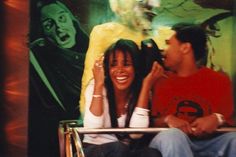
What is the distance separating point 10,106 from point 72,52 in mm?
630

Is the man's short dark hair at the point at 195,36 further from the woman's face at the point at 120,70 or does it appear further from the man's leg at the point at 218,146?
the man's leg at the point at 218,146

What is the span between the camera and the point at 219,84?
9.34 ft

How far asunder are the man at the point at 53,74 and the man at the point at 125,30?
58 mm

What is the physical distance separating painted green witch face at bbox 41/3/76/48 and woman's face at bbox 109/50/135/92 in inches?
13.4

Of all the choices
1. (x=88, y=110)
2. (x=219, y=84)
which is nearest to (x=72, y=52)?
(x=88, y=110)

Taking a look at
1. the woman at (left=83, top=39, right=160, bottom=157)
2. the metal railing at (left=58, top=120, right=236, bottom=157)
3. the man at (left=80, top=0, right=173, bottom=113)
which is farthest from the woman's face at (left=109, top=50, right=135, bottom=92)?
the metal railing at (left=58, top=120, right=236, bottom=157)

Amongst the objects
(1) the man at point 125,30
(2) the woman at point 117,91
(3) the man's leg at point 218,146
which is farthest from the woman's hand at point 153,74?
(3) the man's leg at point 218,146

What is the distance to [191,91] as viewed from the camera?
2842mm

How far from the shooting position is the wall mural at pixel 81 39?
2809mm

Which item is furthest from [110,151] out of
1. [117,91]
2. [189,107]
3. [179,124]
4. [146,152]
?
[189,107]

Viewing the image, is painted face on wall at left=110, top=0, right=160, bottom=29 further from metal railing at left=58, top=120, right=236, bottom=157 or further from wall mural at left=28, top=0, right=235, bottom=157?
metal railing at left=58, top=120, right=236, bottom=157

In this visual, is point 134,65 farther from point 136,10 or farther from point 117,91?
point 136,10

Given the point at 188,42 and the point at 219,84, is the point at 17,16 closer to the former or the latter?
the point at 188,42

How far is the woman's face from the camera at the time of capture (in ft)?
9.29
